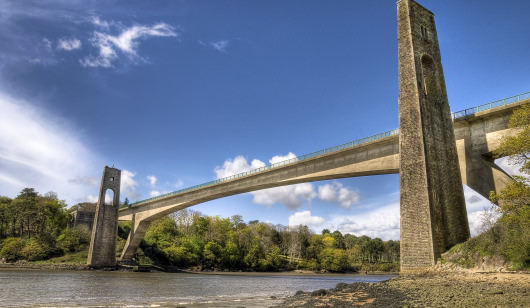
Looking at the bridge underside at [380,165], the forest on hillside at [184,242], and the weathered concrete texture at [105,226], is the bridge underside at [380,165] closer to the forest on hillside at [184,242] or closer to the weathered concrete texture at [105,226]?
the weathered concrete texture at [105,226]

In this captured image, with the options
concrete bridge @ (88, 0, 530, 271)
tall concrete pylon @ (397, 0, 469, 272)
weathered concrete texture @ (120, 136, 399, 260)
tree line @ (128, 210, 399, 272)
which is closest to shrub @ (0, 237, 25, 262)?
weathered concrete texture @ (120, 136, 399, 260)

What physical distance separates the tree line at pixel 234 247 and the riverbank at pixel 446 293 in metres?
48.3

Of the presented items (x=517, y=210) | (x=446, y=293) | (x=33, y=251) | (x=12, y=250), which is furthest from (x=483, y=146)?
(x=12, y=250)

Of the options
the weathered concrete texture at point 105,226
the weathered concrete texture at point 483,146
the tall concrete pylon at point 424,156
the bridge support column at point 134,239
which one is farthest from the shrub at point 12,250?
the weathered concrete texture at point 483,146

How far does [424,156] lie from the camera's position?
855 inches

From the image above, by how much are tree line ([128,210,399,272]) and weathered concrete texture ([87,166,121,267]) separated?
289 inches

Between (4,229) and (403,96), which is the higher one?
(403,96)

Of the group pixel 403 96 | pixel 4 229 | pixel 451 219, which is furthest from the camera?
pixel 4 229

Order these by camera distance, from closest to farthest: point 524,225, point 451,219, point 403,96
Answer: point 524,225 → point 451,219 → point 403,96

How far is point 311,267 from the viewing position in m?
75.0

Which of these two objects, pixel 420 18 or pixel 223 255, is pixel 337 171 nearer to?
pixel 420 18

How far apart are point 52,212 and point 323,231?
3191 inches

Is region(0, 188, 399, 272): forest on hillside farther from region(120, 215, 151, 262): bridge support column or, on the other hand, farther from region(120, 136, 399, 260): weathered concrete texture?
region(120, 136, 399, 260): weathered concrete texture

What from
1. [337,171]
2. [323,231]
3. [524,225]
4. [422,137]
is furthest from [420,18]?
[323,231]
